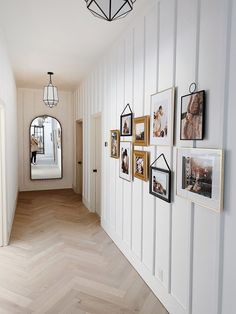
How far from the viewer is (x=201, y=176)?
1802 millimetres

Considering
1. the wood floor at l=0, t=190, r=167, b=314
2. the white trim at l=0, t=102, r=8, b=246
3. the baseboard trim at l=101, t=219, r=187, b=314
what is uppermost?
the white trim at l=0, t=102, r=8, b=246

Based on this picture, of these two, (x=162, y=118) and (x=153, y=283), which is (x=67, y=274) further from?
(x=162, y=118)

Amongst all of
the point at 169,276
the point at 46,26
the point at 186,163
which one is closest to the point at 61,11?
the point at 46,26

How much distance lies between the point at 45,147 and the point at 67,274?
5.03 meters

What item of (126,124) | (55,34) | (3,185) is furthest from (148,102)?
(3,185)

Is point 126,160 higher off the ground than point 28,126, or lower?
lower

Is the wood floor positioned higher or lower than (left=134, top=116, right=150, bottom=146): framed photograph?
lower

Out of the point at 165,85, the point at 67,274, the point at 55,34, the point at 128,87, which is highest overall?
the point at 55,34

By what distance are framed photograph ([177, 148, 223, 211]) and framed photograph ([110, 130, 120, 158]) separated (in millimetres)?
1624

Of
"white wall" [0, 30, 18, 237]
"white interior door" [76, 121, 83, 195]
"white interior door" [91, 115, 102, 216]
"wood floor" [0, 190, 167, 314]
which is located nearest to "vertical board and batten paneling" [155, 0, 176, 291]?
"wood floor" [0, 190, 167, 314]

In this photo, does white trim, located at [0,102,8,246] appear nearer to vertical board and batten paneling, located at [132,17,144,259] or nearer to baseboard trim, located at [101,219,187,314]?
baseboard trim, located at [101,219,187,314]

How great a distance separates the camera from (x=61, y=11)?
2.81 meters

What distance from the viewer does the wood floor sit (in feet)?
7.75

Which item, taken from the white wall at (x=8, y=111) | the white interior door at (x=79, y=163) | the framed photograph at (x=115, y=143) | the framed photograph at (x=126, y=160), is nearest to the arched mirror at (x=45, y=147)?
the white interior door at (x=79, y=163)
